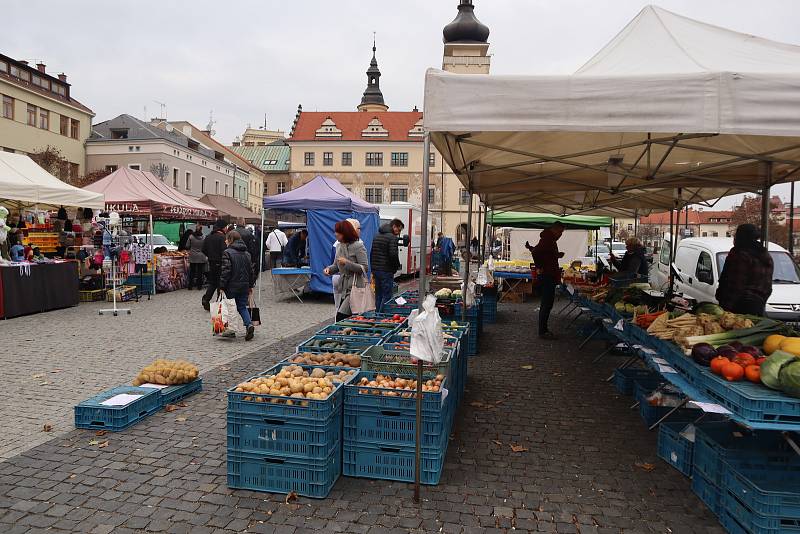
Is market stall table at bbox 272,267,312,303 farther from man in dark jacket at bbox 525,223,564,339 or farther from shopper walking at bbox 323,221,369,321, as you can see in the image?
man in dark jacket at bbox 525,223,564,339

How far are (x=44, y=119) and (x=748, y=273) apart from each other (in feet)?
151

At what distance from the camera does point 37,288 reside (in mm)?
11320

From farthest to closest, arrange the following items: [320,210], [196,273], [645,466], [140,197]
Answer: [196,273], [140,197], [320,210], [645,466]

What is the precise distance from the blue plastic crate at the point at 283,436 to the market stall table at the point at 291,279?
1036cm

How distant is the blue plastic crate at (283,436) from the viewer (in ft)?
11.9

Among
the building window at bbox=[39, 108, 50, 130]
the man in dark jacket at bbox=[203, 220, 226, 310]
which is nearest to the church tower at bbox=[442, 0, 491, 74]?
the building window at bbox=[39, 108, 50, 130]

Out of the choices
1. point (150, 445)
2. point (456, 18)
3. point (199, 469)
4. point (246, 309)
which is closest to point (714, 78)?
point (199, 469)

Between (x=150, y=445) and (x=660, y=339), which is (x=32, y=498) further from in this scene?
(x=660, y=339)

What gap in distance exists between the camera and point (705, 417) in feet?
16.1

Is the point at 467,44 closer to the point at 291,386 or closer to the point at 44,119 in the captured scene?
the point at 44,119

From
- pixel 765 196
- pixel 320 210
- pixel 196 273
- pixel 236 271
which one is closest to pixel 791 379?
pixel 765 196

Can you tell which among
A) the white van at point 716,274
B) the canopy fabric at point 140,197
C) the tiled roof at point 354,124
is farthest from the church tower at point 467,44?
the white van at point 716,274

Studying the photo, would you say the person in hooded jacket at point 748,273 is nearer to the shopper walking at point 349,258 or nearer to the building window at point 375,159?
the shopper walking at point 349,258

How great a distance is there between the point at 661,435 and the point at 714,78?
8.97 feet
